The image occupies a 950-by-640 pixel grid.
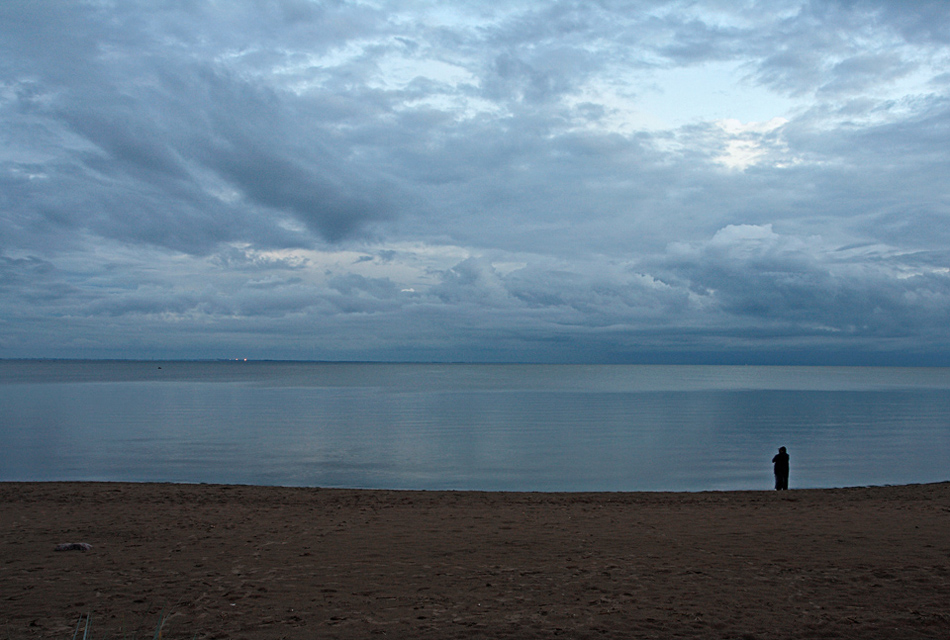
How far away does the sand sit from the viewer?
819 cm

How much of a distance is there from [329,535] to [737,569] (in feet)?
26.5

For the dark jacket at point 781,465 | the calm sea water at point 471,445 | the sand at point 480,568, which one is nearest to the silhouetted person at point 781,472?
the dark jacket at point 781,465

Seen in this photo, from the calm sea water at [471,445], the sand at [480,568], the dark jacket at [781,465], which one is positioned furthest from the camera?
the calm sea water at [471,445]

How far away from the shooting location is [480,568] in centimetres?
1085

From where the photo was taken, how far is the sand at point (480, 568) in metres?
8.19

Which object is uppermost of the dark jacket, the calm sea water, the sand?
the dark jacket

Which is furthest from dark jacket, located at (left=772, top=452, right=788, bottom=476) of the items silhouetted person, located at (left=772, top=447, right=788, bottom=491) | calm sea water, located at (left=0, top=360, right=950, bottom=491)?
calm sea water, located at (left=0, top=360, right=950, bottom=491)

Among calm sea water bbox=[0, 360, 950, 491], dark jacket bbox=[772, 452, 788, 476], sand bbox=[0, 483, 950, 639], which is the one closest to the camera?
sand bbox=[0, 483, 950, 639]

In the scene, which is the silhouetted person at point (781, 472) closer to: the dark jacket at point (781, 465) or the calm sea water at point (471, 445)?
the dark jacket at point (781, 465)

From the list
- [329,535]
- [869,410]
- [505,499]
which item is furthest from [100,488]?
[869,410]

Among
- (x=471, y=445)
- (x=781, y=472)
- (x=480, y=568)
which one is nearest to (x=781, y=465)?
(x=781, y=472)

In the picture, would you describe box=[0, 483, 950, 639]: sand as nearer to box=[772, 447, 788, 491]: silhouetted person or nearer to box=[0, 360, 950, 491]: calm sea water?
box=[772, 447, 788, 491]: silhouetted person

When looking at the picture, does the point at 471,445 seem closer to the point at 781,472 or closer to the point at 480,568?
the point at 781,472

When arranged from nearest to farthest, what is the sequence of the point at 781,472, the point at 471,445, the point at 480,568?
the point at 480,568
the point at 781,472
the point at 471,445
